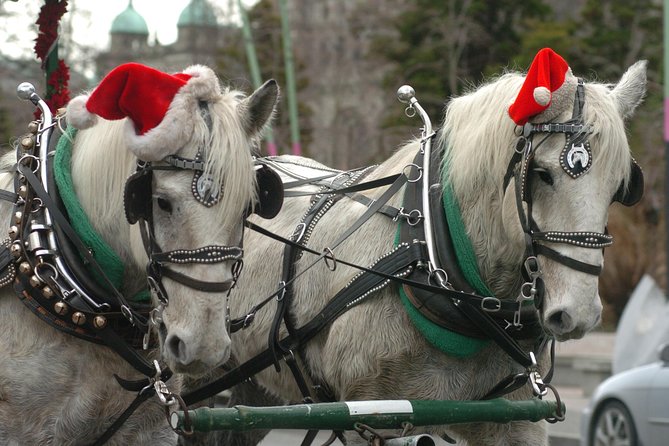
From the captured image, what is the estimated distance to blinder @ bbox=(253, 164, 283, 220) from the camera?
170 inches

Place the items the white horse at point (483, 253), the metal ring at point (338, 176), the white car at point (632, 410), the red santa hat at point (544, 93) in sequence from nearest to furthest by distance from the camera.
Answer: the white horse at point (483, 253)
the red santa hat at point (544, 93)
the metal ring at point (338, 176)
the white car at point (632, 410)

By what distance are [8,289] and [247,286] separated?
51.2 inches

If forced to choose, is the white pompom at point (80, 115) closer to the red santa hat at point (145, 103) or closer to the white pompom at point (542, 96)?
the red santa hat at point (145, 103)

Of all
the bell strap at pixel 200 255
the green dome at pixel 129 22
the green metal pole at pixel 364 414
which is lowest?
the green dome at pixel 129 22

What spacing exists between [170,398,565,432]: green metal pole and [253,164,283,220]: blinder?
0.71m

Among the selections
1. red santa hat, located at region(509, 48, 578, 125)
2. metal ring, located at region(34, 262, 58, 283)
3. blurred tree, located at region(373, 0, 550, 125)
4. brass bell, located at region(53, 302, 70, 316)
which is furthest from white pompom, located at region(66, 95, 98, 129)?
blurred tree, located at region(373, 0, 550, 125)

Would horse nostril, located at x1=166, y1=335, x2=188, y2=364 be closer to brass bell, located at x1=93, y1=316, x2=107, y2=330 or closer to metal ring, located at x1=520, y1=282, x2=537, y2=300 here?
brass bell, located at x1=93, y1=316, x2=107, y2=330

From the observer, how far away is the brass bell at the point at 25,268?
4.31 metres

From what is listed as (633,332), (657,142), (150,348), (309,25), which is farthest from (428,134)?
(309,25)

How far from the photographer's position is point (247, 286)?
5414mm

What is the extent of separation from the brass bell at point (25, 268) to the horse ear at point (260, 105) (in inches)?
36.6

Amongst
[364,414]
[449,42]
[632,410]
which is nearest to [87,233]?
[364,414]

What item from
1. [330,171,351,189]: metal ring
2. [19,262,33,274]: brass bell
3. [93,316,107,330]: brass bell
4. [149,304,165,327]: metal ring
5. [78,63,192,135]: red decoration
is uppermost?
[78,63,192,135]: red decoration

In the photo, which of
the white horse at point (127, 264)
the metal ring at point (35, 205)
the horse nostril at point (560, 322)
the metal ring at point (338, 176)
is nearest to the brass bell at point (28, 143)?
the white horse at point (127, 264)
